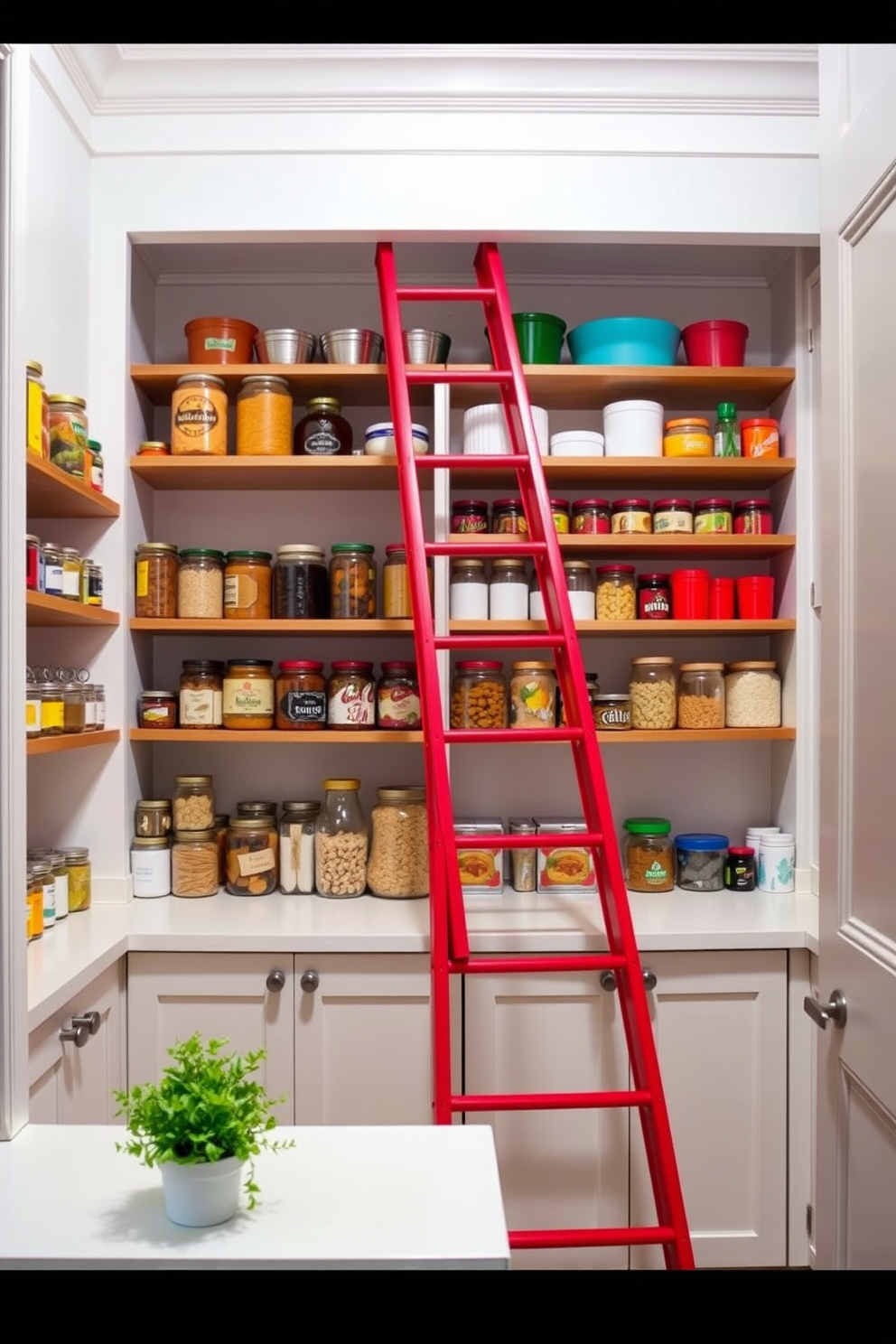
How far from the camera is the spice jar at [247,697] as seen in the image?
2486 mm

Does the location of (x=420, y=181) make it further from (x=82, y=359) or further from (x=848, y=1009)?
(x=848, y=1009)

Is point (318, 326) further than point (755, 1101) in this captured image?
Yes

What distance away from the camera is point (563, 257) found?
2689 mm

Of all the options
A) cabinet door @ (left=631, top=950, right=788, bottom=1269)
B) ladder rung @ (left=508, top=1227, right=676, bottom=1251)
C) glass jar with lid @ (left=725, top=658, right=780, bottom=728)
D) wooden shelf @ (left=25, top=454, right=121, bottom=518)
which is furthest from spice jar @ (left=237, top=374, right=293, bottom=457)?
ladder rung @ (left=508, top=1227, right=676, bottom=1251)

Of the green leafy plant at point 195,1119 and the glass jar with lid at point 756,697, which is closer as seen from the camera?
the green leafy plant at point 195,1119

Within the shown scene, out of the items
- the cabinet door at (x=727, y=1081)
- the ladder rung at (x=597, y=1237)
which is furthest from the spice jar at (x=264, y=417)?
the ladder rung at (x=597, y=1237)

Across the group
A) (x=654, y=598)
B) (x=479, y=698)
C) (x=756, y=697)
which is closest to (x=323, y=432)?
(x=479, y=698)

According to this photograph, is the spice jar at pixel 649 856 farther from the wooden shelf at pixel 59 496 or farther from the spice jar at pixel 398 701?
the wooden shelf at pixel 59 496

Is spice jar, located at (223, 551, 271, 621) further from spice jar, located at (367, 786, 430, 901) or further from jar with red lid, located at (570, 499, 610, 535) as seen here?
jar with red lid, located at (570, 499, 610, 535)

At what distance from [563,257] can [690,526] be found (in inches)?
Result: 31.9

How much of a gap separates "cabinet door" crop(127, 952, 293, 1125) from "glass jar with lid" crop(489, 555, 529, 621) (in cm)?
97

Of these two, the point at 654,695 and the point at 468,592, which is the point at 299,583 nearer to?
the point at 468,592

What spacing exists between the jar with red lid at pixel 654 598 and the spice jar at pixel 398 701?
618mm

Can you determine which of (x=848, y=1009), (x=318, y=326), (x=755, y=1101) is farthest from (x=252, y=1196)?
(x=318, y=326)
